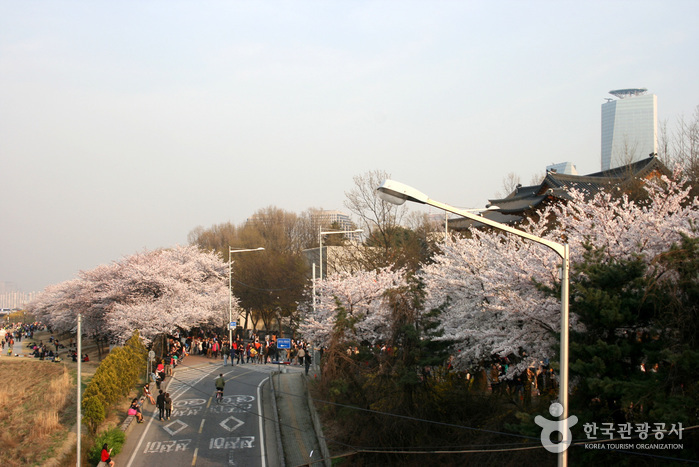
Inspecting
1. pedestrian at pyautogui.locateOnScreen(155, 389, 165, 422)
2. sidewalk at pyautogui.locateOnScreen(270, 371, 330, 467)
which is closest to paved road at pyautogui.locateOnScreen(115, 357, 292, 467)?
pedestrian at pyautogui.locateOnScreen(155, 389, 165, 422)

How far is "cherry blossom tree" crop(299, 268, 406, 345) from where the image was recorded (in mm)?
24531

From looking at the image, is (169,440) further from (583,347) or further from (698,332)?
(698,332)

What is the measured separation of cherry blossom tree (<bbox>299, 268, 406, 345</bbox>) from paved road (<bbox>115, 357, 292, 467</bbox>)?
16.1 feet

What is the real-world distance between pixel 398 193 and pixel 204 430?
828 inches

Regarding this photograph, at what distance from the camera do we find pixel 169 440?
80.9ft

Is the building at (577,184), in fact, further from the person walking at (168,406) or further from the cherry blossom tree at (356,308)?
the person walking at (168,406)

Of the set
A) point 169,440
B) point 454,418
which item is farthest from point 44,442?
point 454,418

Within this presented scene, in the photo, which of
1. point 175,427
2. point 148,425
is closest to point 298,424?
point 175,427

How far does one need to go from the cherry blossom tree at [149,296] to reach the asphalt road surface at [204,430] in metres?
9.20

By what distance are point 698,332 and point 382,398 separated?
11015 millimetres

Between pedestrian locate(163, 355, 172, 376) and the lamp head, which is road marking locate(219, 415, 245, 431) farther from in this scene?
the lamp head

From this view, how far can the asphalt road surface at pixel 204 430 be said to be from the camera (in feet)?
74.1

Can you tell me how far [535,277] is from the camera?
1652cm

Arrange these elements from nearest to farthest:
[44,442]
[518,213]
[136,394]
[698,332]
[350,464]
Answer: [698,332] → [350,464] → [44,442] → [136,394] → [518,213]
